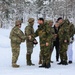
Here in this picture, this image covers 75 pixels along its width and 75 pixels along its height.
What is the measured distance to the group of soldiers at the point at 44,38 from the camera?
10305 mm

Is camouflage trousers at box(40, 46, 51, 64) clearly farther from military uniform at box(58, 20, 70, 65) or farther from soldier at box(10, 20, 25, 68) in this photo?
military uniform at box(58, 20, 70, 65)

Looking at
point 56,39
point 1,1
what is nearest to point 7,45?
point 56,39

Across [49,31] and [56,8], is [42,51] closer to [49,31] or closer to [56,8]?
[49,31]

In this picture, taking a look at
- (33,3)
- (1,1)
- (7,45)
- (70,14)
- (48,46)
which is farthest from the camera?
(33,3)

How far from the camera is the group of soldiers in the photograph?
10.3 meters

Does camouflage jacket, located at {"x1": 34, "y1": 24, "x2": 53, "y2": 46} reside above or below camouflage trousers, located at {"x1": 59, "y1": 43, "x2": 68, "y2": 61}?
above

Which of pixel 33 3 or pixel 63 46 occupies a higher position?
pixel 33 3

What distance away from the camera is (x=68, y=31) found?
36.2 ft

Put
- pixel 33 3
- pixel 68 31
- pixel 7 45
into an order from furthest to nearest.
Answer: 1. pixel 33 3
2. pixel 7 45
3. pixel 68 31

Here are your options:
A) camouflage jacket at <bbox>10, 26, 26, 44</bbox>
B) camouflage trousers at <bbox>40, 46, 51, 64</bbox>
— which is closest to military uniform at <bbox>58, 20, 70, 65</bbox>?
camouflage trousers at <bbox>40, 46, 51, 64</bbox>

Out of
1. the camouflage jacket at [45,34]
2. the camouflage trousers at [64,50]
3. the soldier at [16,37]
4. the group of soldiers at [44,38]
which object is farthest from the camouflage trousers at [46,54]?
the camouflage trousers at [64,50]

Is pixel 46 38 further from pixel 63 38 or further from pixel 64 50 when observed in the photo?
pixel 64 50

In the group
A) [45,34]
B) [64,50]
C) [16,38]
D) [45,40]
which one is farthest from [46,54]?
[16,38]

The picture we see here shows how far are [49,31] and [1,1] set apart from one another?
32436 millimetres
